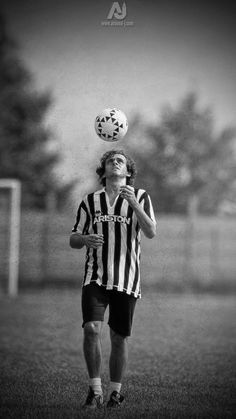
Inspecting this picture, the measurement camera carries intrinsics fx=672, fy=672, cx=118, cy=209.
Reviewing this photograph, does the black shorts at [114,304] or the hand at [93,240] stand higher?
the hand at [93,240]

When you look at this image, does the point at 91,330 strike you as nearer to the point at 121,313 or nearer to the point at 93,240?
the point at 121,313

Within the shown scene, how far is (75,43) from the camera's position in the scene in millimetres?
15375

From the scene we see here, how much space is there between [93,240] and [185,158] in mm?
25734

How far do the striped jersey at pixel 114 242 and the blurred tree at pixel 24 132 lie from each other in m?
18.7

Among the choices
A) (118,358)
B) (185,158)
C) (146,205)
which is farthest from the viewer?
(185,158)

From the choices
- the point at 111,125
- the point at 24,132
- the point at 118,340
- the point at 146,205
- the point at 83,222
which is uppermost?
the point at 24,132

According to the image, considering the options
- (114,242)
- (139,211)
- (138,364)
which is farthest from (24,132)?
(139,211)

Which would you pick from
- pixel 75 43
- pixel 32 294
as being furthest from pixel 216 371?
pixel 75 43

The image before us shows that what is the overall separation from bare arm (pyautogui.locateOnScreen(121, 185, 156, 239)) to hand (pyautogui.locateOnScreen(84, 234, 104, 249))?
303 mm

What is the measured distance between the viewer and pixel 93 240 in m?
4.65

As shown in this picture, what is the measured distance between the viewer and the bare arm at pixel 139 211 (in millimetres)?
4637

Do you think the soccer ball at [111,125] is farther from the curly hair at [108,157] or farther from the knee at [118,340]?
the knee at [118,340]

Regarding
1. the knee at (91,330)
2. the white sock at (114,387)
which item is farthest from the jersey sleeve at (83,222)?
the white sock at (114,387)

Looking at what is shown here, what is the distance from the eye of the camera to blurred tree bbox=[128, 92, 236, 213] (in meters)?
27.8
